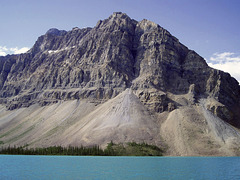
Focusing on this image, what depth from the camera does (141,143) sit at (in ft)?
422

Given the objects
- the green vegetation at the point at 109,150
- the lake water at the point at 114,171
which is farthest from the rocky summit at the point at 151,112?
the lake water at the point at 114,171

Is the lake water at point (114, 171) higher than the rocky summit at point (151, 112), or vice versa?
the rocky summit at point (151, 112)

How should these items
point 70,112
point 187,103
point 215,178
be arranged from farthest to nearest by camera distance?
point 70,112 → point 187,103 → point 215,178

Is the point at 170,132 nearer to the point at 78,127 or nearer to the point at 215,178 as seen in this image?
the point at 78,127

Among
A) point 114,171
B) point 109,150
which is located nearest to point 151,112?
point 109,150

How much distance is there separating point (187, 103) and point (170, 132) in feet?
101

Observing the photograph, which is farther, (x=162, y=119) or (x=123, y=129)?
(x=162, y=119)

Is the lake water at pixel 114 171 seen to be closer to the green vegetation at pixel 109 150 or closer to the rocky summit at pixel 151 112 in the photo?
the green vegetation at pixel 109 150

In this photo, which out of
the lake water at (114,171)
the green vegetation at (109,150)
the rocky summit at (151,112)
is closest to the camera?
the lake water at (114,171)

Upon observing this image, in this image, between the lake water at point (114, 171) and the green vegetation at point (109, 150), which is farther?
the green vegetation at point (109, 150)

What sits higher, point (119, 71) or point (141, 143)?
point (119, 71)

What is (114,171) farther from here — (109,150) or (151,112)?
(151,112)

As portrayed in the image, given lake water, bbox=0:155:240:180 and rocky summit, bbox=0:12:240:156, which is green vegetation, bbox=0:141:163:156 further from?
lake water, bbox=0:155:240:180

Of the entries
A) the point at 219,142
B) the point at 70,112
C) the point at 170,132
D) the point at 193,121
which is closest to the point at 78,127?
the point at 70,112
